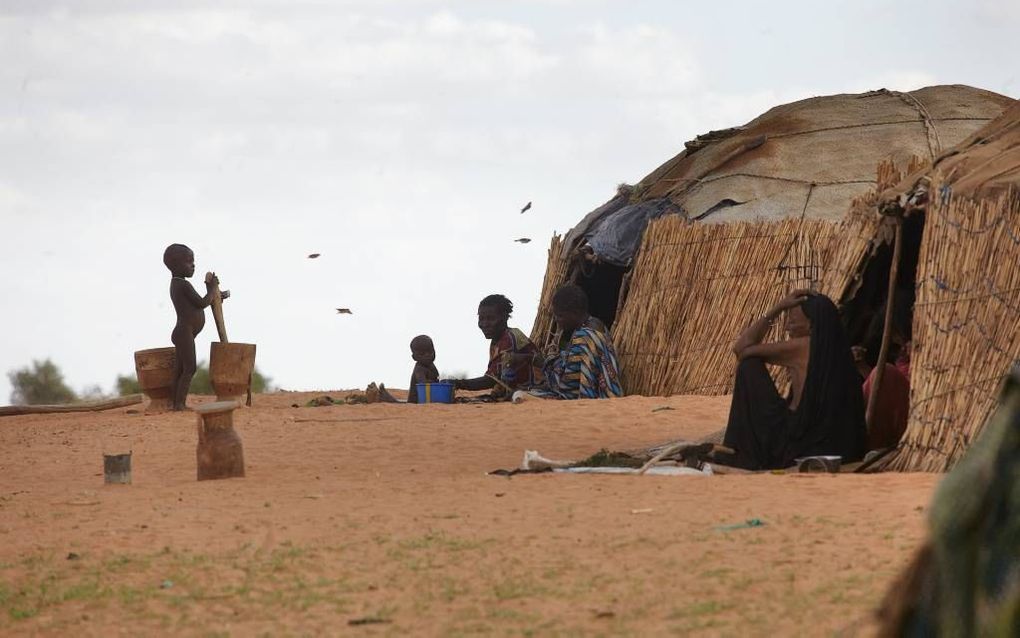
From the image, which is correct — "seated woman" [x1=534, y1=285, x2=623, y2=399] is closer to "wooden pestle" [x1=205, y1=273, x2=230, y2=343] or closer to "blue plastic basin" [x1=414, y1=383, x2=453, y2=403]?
"blue plastic basin" [x1=414, y1=383, x2=453, y2=403]

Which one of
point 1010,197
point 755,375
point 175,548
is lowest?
point 175,548

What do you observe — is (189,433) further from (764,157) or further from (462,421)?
(764,157)

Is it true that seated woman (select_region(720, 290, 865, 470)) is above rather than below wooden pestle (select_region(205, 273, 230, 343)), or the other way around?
below

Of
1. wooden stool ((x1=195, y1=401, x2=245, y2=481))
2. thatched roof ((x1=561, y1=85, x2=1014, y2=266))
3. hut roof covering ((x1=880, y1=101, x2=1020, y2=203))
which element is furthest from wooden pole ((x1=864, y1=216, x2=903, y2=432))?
thatched roof ((x1=561, y1=85, x2=1014, y2=266))

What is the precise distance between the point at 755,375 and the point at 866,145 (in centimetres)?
815

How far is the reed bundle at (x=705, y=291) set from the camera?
13.2 m

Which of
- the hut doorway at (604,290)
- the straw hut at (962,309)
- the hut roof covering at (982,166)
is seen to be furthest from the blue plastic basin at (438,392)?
the straw hut at (962,309)

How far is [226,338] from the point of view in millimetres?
13227

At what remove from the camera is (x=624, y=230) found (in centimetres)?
1510

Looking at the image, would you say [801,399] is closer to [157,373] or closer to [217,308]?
[217,308]

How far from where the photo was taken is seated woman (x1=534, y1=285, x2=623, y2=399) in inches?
500

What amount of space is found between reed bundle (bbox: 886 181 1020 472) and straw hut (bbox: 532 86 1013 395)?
149 inches

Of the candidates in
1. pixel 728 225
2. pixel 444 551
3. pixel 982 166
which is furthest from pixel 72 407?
pixel 444 551

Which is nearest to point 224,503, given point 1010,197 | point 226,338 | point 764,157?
point 1010,197
